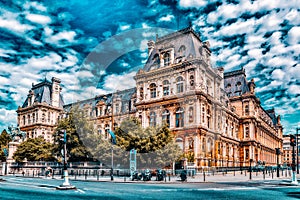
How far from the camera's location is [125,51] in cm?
2623

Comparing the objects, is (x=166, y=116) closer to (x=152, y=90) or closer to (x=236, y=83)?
(x=152, y=90)

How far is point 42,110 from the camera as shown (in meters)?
70.2

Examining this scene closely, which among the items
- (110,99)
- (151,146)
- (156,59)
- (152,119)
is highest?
(156,59)

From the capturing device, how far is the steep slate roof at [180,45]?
150ft

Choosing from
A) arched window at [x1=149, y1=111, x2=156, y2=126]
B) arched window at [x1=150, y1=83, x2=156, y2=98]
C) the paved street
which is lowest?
the paved street

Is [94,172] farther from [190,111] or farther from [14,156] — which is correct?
[14,156]

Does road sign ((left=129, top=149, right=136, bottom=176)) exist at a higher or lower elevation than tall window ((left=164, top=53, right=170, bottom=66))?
lower

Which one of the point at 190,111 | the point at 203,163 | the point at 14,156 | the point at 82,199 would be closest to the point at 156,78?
Result: the point at 190,111

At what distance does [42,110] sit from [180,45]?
128ft

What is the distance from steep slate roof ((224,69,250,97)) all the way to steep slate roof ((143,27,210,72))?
77.0 feet

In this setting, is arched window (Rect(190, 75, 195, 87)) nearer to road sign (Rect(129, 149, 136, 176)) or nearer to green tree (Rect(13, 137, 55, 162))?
road sign (Rect(129, 149, 136, 176))

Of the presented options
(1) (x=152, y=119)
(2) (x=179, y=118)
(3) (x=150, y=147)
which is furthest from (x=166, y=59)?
(3) (x=150, y=147)

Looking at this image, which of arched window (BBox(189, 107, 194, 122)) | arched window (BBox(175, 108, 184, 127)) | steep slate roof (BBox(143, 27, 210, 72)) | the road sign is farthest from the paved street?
steep slate roof (BBox(143, 27, 210, 72))

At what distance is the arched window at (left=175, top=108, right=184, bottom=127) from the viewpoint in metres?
44.7
